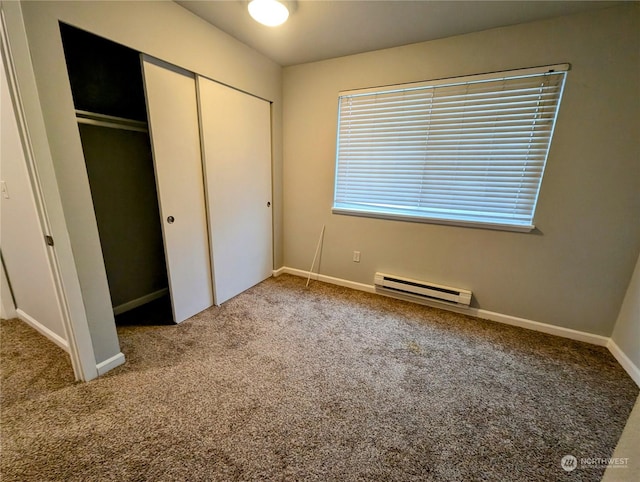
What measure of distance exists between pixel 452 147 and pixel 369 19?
1.25m

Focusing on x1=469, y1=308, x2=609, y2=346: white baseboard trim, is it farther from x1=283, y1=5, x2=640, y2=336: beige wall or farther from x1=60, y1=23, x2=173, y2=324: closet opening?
x1=60, y1=23, x2=173, y2=324: closet opening

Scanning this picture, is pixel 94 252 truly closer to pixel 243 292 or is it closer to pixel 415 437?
pixel 243 292

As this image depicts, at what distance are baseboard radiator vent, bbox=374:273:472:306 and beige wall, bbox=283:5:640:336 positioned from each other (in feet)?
0.26

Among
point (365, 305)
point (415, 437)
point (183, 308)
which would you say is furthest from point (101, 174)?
point (415, 437)

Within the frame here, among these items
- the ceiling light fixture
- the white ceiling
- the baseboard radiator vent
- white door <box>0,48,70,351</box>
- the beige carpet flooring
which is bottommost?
the beige carpet flooring

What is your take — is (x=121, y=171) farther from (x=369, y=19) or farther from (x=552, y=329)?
(x=552, y=329)

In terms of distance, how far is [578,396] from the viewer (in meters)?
1.62

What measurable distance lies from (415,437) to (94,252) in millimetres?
2143

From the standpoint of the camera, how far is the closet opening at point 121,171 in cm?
201

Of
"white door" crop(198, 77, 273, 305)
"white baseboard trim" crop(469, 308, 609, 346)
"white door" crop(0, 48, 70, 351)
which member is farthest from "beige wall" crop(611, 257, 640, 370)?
"white door" crop(0, 48, 70, 351)

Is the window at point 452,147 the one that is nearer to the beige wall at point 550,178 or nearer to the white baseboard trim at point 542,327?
the beige wall at point 550,178

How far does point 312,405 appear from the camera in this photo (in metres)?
1.51

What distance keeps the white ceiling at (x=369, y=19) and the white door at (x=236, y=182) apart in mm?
501

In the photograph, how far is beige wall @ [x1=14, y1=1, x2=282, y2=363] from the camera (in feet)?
4.26
